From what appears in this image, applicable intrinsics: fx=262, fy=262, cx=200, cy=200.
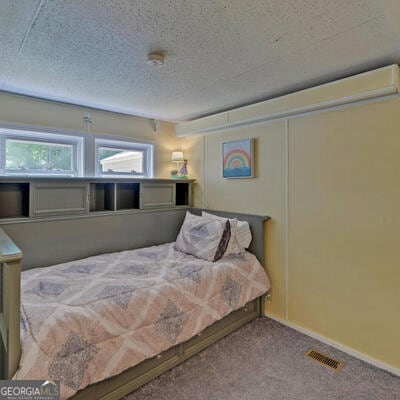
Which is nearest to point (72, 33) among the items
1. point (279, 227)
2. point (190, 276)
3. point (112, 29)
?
point (112, 29)

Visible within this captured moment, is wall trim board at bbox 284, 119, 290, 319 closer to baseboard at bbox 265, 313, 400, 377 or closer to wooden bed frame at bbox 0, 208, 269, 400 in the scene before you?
baseboard at bbox 265, 313, 400, 377

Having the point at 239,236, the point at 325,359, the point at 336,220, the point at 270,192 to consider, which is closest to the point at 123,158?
the point at 239,236

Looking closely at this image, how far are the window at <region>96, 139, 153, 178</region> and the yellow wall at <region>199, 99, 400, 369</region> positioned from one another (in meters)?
1.35

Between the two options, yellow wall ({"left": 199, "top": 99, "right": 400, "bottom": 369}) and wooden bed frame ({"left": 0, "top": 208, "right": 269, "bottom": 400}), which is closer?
wooden bed frame ({"left": 0, "top": 208, "right": 269, "bottom": 400})

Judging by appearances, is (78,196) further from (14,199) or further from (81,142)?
(81,142)

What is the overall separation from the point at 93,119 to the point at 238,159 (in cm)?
166

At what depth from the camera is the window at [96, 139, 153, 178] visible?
3.04m

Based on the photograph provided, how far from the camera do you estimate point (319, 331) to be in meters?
2.32

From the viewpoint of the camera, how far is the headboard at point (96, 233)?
2.30 meters

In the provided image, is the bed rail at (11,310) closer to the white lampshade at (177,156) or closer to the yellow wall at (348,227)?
the yellow wall at (348,227)

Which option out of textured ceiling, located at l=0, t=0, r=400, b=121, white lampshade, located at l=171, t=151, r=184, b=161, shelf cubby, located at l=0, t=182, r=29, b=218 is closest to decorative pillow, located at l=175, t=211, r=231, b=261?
white lampshade, located at l=171, t=151, r=184, b=161

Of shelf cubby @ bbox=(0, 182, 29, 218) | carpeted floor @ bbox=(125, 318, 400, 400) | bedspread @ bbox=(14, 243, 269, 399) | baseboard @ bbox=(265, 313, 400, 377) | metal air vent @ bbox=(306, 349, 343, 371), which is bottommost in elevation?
carpeted floor @ bbox=(125, 318, 400, 400)

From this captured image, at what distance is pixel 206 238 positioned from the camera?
104 inches

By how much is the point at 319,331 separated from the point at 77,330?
1995mm
